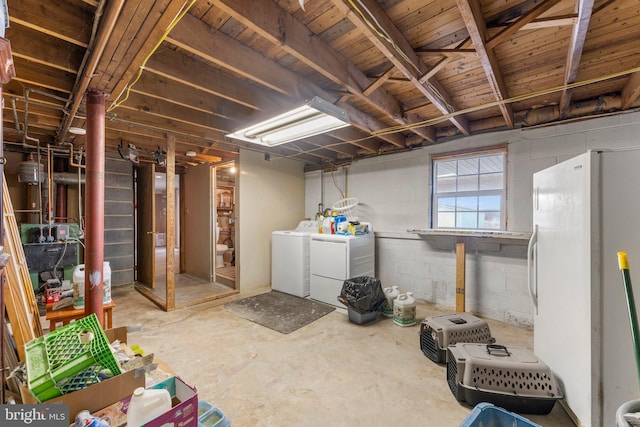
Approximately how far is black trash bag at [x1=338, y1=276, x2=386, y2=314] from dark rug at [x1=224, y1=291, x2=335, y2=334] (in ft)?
1.61

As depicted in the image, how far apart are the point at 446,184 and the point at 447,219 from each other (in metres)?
0.49

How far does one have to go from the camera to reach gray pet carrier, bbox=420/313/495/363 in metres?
2.30

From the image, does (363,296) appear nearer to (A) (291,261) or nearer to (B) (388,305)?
(B) (388,305)

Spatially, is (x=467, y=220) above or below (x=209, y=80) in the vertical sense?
below

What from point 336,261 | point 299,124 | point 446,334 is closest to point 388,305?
point 336,261

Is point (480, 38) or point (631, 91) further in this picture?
point (631, 91)

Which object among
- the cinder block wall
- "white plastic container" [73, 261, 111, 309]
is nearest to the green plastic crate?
"white plastic container" [73, 261, 111, 309]

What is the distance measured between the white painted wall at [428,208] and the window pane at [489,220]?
0.15m

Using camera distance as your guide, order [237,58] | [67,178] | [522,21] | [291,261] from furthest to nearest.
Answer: [291,261]
[67,178]
[237,58]
[522,21]

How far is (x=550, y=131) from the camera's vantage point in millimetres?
2924

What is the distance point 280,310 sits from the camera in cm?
351

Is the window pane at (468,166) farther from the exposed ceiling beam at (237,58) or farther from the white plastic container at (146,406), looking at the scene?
the white plastic container at (146,406)

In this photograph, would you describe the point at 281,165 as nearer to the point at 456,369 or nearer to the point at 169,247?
the point at 169,247

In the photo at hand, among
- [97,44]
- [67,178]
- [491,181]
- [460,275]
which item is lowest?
[460,275]
